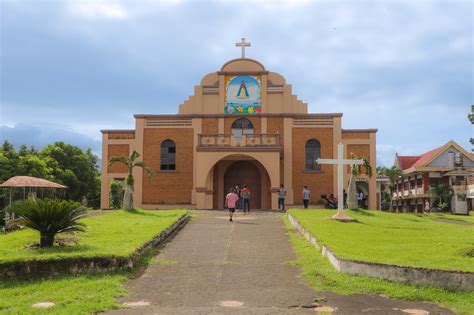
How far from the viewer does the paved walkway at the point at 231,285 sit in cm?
729

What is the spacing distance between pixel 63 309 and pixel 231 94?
979 inches

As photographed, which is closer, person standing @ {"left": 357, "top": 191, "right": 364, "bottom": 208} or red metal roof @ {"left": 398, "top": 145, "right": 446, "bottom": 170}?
person standing @ {"left": 357, "top": 191, "right": 364, "bottom": 208}

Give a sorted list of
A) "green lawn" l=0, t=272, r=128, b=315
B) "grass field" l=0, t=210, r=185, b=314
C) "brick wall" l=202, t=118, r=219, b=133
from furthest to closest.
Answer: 1. "brick wall" l=202, t=118, r=219, b=133
2. "grass field" l=0, t=210, r=185, b=314
3. "green lawn" l=0, t=272, r=128, b=315

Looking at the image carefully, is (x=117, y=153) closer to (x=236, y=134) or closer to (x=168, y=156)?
(x=168, y=156)

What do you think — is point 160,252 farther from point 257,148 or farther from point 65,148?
point 65,148

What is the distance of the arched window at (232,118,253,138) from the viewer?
31.0 metres

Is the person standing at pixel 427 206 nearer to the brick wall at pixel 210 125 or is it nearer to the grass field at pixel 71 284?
the brick wall at pixel 210 125

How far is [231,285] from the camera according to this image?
340 inches

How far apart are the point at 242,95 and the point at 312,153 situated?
5.53 metres

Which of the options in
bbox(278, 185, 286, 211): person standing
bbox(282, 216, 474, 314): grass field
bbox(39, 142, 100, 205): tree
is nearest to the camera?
bbox(282, 216, 474, 314): grass field

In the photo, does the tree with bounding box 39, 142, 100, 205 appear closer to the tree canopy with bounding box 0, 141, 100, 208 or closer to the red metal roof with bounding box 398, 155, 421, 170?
the tree canopy with bounding box 0, 141, 100, 208

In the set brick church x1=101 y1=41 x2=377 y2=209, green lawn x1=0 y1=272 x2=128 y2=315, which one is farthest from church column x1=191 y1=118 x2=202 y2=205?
green lawn x1=0 y1=272 x2=128 y2=315

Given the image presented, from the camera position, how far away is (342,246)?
36.6 feet

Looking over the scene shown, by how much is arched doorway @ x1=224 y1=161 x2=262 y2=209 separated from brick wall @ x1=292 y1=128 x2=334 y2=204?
2.27m
